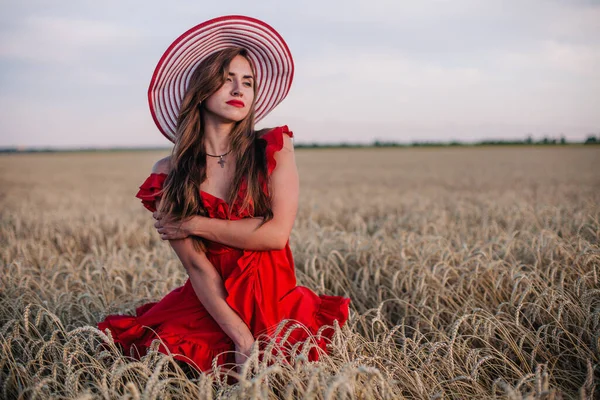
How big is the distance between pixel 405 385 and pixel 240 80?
162 cm

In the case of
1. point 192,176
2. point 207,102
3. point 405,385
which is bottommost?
point 405,385

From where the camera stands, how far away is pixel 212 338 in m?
2.16

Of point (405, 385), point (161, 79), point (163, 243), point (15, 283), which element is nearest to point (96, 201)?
point (163, 243)

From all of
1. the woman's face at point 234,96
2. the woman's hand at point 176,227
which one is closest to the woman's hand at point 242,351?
the woman's hand at point 176,227

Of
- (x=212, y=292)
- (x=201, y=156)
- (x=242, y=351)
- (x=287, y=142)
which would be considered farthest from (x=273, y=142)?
(x=242, y=351)

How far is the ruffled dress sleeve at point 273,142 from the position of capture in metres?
2.12

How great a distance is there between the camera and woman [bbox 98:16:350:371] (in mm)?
2102

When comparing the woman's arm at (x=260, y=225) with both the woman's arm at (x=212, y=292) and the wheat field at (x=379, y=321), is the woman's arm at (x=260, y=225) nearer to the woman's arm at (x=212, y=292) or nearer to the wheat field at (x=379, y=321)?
the woman's arm at (x=212, y=292)

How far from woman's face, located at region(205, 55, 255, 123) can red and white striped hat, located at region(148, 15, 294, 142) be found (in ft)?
0.47

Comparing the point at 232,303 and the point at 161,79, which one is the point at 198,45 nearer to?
the point at 161,79

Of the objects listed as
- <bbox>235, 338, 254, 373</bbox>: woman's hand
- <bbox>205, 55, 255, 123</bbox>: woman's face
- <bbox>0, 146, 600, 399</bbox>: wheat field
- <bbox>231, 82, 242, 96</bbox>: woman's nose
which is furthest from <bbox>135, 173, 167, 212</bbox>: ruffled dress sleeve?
<bbox>235, 338, 254, 373</bbox>: woman's hand

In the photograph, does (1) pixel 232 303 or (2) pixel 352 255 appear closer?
(1) pixel 232 303

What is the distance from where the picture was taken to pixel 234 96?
215cm

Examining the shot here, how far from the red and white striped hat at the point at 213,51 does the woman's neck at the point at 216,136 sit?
0.30 metres
